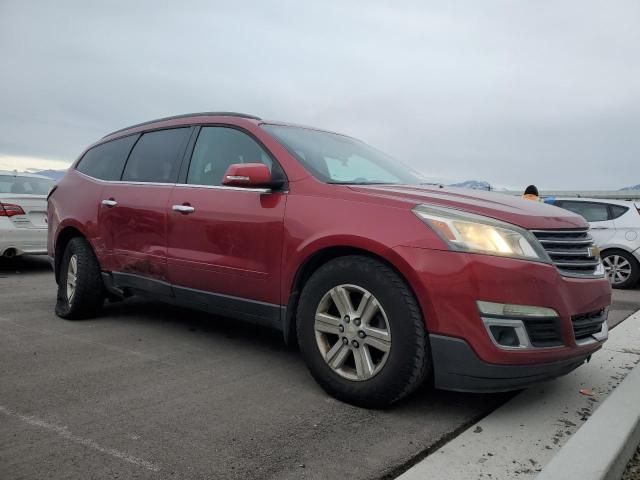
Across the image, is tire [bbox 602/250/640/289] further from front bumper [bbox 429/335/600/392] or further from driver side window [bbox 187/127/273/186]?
driver side window [bbox 187/127/273/186]

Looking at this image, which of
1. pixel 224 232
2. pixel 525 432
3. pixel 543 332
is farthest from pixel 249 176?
pixel 525 432

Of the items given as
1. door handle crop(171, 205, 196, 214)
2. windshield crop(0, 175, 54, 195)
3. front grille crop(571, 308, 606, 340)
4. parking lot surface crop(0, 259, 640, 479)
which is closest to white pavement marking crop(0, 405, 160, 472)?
parking lot surface crop(0, 259, 640, 479)

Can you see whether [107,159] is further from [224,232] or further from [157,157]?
[224,232]

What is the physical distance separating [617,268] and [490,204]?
676 cm

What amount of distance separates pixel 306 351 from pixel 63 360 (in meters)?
1.74

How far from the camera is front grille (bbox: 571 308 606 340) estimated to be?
271 cm

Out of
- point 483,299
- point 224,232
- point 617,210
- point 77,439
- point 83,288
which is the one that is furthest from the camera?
point 617,210

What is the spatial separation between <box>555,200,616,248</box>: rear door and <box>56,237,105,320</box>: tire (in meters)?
7.41

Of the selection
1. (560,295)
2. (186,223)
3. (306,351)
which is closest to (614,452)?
(560,295)

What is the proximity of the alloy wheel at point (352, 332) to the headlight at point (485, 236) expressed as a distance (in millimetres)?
498

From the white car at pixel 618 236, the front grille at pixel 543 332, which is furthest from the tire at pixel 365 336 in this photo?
the white car at pixel 618 236

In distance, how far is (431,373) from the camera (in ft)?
9.09

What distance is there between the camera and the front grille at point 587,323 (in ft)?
8.91

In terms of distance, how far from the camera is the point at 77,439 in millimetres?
2410
